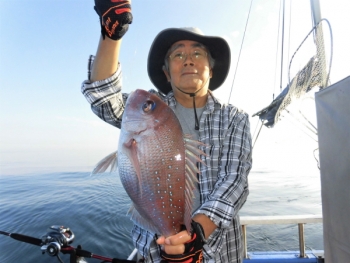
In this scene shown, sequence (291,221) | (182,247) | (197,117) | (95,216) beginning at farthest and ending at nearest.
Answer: (95,216)
(291,221)
(197,117)
(182,247)

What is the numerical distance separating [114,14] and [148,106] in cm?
62

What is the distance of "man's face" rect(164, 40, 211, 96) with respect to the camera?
7.14ft

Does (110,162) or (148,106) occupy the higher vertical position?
(148,106)

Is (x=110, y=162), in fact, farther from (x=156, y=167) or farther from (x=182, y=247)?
(x=182, y=247)

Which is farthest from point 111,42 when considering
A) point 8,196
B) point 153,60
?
point 8,196

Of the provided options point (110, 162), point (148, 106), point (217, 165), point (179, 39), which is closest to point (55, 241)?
point (110, 162)

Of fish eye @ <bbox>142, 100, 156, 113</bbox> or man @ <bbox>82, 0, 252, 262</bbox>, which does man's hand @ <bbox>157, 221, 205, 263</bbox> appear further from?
fish eye @ <bbox>142, 100, 156, 113</bbox>

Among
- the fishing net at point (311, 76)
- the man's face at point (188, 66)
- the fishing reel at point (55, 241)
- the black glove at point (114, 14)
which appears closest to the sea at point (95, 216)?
the fishing reel at point (55, 241)

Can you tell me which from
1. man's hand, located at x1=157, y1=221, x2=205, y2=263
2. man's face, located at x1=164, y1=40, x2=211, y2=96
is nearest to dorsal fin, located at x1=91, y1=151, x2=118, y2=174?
man's hand, located at x1=157, y1=221, x2=205, y2=263

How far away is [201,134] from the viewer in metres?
2.21

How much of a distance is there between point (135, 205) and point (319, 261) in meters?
4.61

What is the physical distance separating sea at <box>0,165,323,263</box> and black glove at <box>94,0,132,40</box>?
555 centimetres

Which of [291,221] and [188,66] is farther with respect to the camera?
Answer: [291,221]

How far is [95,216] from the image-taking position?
9000 millimetres
